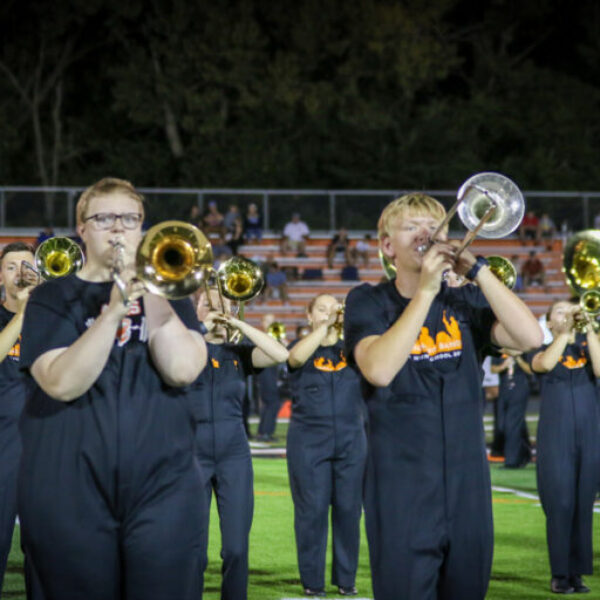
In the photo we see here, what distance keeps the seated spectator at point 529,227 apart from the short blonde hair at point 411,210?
84.0ft

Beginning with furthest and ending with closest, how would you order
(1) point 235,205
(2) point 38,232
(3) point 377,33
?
1. (3) point 377,33
2. (1) point 235,205
3. (2) point 38,232

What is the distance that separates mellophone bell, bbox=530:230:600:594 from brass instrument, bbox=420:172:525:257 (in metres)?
3.43

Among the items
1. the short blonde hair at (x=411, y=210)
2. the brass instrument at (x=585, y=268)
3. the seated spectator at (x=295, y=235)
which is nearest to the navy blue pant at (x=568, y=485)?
the brass instrument at (x=585, y=268)

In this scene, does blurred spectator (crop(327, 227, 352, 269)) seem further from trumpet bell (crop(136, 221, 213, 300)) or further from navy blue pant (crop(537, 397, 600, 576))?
trumpet bell (crop(136, 221, 213, 300))

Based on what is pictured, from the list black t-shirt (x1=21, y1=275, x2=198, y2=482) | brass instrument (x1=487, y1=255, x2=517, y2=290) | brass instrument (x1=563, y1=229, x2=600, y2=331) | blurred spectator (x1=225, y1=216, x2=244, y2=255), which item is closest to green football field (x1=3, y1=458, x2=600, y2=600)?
brass instrument (x1=563, y1=229, x2=600, y2=331)

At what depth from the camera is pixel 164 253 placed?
3756mm

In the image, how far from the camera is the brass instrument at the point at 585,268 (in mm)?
7824

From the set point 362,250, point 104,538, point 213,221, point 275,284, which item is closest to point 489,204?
point 104,538

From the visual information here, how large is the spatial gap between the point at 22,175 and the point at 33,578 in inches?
1418

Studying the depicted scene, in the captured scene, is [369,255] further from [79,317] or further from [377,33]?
[79,317]

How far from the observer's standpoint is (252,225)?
28.1 m

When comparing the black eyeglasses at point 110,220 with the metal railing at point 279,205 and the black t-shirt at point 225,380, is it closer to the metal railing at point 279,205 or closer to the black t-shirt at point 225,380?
the black t-shirt at point 225,380

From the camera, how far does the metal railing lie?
26453mm

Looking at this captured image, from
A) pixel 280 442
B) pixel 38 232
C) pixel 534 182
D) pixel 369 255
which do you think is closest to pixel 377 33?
pixel 534 182
